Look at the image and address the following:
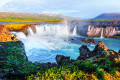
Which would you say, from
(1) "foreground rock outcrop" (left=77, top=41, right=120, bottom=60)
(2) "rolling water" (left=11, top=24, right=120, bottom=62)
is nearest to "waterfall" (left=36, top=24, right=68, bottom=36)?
(2) "rolling water" (left=11, top=24, right=120, bottom=62)

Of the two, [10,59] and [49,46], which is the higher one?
[10,59]

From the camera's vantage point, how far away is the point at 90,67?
18.0 feet

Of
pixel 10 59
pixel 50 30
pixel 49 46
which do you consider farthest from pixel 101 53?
Answer: pixel 50 30

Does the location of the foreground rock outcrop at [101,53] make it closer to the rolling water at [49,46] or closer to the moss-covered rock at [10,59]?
the moss-covered rock at [10,59]

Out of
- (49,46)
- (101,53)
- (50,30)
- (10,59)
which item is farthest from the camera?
(50,30)

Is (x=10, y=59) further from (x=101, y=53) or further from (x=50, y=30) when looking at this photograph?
(x=50, y=30)

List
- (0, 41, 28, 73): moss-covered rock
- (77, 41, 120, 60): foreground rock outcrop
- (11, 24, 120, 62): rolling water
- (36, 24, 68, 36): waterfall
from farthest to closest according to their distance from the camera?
1. (36, 24, 68, 36): waterfall
2. (11, 24, 120, 62): rolling water
3. (77, 41, 120, 60): foreground rock outcrop
4. (0, 41, 28, 73): moss-covered rock

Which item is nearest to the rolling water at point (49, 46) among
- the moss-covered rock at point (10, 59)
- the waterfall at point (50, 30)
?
the waterfall at point (50, 30)

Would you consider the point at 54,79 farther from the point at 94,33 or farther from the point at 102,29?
the point at 102,29

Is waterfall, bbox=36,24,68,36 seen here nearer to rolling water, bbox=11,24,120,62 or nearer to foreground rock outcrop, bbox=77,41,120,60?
rolling water, bbox=11,24,120,62

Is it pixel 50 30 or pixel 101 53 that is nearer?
pixel 101 53

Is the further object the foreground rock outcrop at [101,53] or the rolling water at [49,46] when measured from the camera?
the rolling water at [49,46]

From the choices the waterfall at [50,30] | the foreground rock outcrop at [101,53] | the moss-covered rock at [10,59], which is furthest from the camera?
the waterfall at [50,30]

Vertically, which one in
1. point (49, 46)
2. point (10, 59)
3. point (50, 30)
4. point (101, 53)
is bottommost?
point (49, 46)
